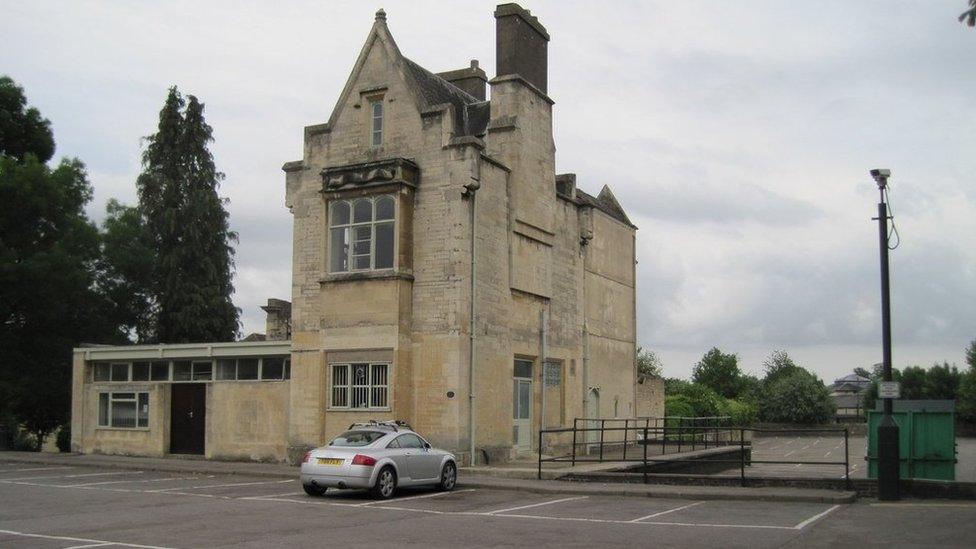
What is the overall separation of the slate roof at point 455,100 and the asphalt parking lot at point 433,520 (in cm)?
1183

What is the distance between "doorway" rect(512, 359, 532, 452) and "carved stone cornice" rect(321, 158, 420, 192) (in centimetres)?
→ 638

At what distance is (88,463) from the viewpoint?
2891 centimetres

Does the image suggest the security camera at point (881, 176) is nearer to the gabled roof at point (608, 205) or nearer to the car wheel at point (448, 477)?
the car wheel at point (448, 477)

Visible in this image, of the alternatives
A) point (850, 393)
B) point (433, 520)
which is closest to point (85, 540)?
point (433, 520)

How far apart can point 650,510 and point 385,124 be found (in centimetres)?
1419

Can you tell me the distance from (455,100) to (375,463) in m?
14.3

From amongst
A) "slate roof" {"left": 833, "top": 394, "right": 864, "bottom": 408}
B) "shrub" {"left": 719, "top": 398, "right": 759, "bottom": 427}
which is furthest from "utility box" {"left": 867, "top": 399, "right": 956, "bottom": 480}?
"slate roof" {"left": 833, "top": 394, "right": 864, "bottom": 408}

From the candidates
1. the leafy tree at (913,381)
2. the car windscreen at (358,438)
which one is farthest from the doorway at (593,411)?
the leafy tree at (913,381)

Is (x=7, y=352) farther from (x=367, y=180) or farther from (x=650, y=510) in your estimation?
(x=650, y=510)

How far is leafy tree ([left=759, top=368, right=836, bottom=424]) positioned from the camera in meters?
65.6

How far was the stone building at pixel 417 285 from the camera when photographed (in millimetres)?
26500

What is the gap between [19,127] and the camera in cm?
4631

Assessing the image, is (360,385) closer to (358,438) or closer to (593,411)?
(358,438)

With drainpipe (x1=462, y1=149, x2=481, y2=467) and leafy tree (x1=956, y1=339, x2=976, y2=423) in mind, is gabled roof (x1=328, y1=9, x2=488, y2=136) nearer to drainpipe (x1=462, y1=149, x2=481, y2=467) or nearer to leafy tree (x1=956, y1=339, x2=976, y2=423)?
drainpipe (x1=462, y1=149, x2=481, y2=467)
